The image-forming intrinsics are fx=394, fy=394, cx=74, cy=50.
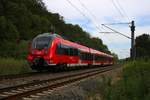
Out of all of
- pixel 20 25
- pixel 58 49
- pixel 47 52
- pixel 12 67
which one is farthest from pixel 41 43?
pixel 20 25

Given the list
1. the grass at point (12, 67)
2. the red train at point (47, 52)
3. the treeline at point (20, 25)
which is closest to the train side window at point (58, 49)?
the red train at point (47, 52)

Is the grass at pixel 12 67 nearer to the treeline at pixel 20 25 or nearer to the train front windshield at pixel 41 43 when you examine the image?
the train front windshield at pixel 41 43

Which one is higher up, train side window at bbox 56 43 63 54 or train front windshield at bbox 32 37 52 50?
train front windshield at bbox 32 37 52 50

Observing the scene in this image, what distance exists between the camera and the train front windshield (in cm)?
3020

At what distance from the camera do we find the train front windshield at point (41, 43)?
Result: 99.1 feet

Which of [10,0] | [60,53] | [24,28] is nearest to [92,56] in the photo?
[60,53]

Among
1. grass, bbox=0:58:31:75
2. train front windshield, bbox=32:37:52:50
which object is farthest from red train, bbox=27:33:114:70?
grass, bbox=0:58:31:75

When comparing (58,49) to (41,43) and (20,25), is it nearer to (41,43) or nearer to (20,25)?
(41,43)

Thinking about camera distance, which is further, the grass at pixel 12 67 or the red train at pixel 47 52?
the red train at pixel 47 52

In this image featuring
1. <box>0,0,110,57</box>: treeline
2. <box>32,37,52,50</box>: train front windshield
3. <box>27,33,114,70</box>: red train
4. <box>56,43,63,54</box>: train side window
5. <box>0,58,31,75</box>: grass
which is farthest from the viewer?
<box>0,0,110,57</box>: treeline

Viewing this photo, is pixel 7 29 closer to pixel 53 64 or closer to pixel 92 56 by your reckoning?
pixel 92 56

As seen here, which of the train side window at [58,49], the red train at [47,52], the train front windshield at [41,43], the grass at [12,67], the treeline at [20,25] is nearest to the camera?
the grass at [12,67]

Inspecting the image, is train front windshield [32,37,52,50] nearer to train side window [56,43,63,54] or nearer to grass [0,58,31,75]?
train side window [56,43,63,54]

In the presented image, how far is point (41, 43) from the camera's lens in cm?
3044
